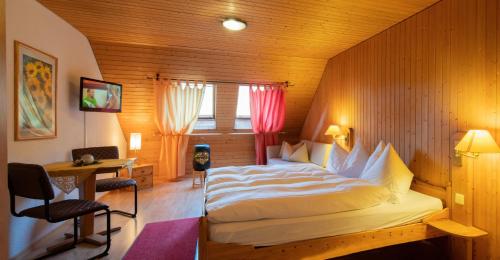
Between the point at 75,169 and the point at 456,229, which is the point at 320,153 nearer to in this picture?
the point at 456,229

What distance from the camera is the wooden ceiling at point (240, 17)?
98.9 inches

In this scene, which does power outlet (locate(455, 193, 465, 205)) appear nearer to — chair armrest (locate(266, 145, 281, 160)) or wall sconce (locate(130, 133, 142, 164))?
chair armrest (locate(266, 145, 281, 160))

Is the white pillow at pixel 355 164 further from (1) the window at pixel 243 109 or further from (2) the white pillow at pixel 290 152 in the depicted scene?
(1) the window at pixel 243 109

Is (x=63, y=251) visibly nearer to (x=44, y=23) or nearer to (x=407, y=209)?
(x=44, y=23)

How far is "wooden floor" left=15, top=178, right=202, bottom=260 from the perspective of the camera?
2.35 metres

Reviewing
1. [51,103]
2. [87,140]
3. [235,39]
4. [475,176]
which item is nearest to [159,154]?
[87,140]

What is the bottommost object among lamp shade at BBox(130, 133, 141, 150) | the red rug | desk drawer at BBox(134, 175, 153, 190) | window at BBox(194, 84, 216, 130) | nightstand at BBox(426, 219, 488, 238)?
the red rug

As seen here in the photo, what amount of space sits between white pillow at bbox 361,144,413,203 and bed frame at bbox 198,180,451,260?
11.8 inches

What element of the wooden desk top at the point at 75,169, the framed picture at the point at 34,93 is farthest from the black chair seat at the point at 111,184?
the framed picture at the point at 34,93

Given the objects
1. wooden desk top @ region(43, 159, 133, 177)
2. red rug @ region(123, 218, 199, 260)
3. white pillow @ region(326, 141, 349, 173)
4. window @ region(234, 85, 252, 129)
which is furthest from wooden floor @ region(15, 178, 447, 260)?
window @ region(234, 85, 252, 129)

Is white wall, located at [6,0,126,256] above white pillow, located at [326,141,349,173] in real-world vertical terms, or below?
above

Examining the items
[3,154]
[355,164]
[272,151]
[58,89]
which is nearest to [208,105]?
[272,151]

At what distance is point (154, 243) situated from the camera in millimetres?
2496

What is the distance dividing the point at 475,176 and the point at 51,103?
4.43 meters
